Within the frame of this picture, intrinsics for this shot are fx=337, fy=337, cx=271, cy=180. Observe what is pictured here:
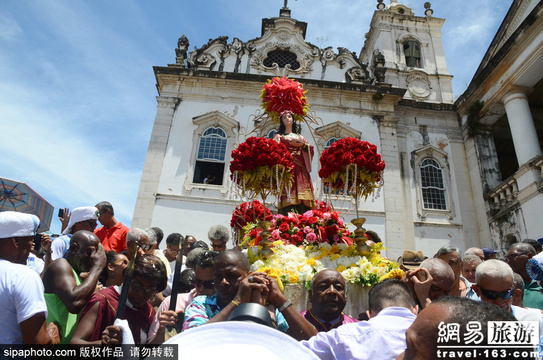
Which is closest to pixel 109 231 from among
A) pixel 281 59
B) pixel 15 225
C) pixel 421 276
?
pixel 15 225

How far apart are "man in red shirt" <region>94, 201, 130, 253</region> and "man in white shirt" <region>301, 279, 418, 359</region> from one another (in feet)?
14.7

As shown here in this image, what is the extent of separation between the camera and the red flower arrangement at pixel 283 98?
6703 mm

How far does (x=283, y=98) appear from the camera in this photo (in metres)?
6.71

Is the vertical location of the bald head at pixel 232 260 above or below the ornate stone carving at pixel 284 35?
below

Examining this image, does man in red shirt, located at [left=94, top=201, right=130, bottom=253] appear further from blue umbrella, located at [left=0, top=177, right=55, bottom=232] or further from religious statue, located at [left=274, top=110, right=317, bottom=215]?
blue umbrella, located at [left=0, top=177, right=55, bottom=232]

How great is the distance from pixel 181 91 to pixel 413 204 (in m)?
10.8

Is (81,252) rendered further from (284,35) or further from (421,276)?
(284,35)

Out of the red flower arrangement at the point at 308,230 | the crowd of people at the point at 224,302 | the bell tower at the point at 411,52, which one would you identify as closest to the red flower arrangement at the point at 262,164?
the red flower arrangement at the point at 308,230

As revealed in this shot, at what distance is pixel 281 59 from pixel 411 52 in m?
7.20

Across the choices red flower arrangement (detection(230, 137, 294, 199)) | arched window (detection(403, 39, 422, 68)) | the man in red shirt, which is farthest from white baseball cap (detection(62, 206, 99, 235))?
arched window (detection(403, 39, 422, 68))

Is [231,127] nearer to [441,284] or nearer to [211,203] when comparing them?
[211,203]

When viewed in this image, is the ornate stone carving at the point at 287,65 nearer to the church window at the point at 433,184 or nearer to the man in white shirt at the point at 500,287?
the church window at the point at 433,184

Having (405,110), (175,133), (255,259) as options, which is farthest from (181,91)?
(255,259)

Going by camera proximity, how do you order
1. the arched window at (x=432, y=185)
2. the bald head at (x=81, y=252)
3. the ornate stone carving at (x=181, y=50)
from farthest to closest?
the ornate stone carving at (x=181, y=50), the arched window at (x=432, y=185), the bald head at (x=81, y=252)
